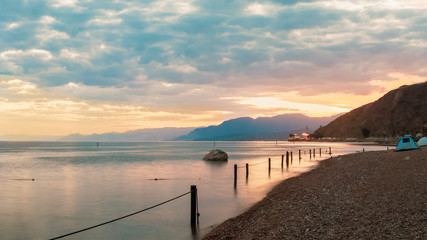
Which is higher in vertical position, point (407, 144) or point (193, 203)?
point (407, 144)

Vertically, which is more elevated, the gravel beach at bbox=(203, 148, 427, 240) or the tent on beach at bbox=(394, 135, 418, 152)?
the tent on beach at bbox=(394, 135, 418, 152)

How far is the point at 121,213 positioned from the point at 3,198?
10.1 meters

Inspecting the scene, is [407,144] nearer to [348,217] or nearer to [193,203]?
[348,217]

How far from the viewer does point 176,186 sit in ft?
86.4

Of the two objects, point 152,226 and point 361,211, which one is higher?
point 361,211

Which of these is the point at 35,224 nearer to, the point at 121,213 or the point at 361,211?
the point at 121,213

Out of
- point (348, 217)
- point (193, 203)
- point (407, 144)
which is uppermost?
point (407, 144)

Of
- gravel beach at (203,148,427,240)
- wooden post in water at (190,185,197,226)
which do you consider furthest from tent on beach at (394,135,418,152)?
wooden post in water at (190,185,197,226)

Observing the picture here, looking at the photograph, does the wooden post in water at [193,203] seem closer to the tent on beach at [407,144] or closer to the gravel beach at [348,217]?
the gravel beach at [348,217]

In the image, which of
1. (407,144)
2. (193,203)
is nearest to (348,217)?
(193,203)

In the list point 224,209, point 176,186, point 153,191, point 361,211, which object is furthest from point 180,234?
point 176,186

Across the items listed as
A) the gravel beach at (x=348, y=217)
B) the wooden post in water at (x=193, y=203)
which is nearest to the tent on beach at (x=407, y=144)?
the gravel beach at (x=348, y=217)

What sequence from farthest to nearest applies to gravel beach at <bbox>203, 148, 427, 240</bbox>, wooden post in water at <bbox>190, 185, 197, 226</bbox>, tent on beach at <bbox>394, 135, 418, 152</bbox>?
tent on beach at <bbox>394, 135, 418, 152</bbox> < wooden post in water at <bbox>190, 185, 197, 226</bbox> < gravel beach at <bbox>203, 148, 427, 240</bbox>

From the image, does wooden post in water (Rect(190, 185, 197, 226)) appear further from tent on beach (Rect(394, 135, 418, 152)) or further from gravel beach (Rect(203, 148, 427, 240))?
tent on beach (Rect(394, 135, 418, 152))
